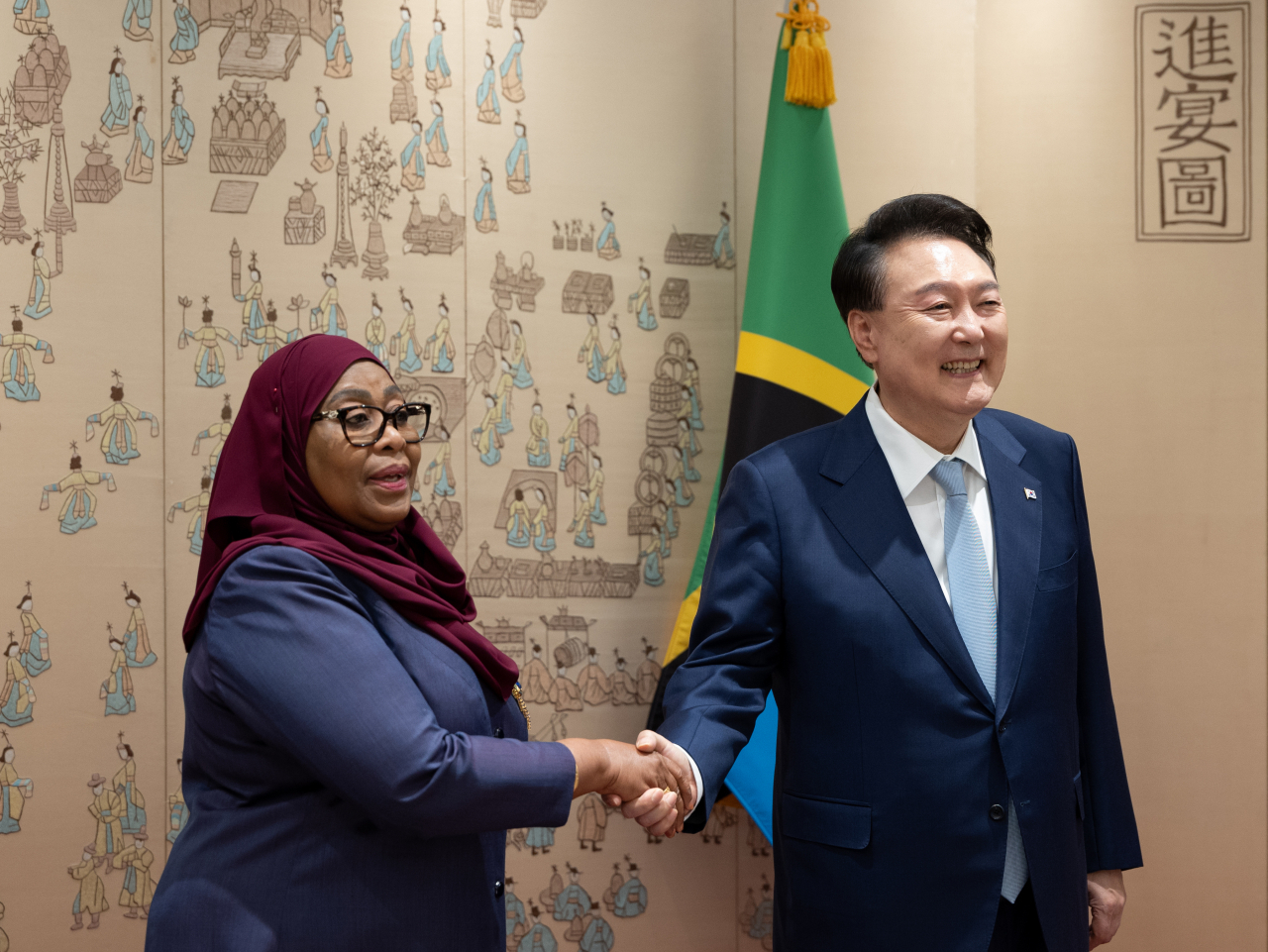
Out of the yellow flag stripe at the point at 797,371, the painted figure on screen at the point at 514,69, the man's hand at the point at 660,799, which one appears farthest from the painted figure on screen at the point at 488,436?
the man's hand at the point at 660,799

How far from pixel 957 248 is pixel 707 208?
146 cm

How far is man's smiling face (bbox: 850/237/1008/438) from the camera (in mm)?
1727

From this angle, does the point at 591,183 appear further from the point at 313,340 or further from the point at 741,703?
the point at 741,703

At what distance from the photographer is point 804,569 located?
1724 millimetres

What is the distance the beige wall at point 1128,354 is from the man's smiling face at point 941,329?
1.44 meters

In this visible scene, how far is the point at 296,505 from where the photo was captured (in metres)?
1.59

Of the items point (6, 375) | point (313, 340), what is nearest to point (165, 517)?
point (6, 375)

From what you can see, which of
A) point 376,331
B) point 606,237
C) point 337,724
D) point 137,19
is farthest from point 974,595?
point 137,19

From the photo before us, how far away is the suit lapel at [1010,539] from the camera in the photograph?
1.66 meters

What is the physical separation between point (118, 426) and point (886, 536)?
209 centimetres

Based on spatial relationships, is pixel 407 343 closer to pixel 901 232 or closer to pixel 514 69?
pixel 514 69

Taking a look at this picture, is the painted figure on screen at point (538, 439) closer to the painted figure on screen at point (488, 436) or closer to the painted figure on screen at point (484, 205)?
the painted figure on screen at point (488, 436)

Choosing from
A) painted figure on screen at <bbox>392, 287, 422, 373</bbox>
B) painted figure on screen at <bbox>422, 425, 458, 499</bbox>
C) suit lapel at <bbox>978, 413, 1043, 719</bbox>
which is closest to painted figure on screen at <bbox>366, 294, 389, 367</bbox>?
painted figure on screen at <bbox>392, 287, 422, 373</bbox>

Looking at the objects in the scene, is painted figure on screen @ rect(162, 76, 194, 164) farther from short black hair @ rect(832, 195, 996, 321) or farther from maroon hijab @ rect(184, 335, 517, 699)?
short black hair @ rect(832, 195, 996, 321)
